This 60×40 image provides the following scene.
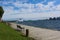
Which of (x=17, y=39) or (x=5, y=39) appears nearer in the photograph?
(x=5, y=39)

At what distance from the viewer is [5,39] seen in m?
18.7

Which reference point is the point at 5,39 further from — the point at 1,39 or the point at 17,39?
the point at 17,39

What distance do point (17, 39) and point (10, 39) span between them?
145 cm

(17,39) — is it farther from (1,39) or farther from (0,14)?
(0,14)

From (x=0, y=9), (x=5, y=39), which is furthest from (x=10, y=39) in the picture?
(x=0, y=9)

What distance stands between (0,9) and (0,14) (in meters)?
1.68

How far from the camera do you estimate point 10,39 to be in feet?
63.9

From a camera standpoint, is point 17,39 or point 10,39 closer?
point 10,39

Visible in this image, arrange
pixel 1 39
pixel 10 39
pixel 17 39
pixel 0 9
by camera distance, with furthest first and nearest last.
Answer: pixel 0 9
pixel 17 39
pixel 10 39
pixel 1 39

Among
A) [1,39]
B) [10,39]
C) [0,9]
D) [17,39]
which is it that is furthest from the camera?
[0,9]

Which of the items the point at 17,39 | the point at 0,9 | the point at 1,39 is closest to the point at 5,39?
the point at 1,39

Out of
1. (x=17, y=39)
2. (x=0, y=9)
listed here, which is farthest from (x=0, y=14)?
(x=17, y=39)

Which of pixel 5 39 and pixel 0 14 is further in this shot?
pixel 0 14

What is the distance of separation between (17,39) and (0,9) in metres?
45.6
